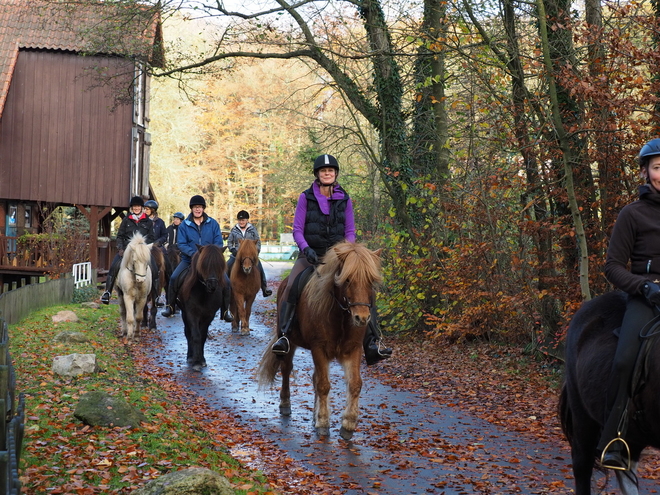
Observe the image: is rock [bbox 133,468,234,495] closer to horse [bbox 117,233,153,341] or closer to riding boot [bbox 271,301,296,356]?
riding boot [bbox 271,301,296,356]

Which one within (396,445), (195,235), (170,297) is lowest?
(396,445)

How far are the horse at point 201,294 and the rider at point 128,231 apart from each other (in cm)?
373

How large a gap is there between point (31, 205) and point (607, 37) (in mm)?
28251

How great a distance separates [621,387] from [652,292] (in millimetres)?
639

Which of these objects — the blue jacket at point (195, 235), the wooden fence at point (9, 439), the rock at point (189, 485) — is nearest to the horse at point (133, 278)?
the blue jacket at point (195, 235)

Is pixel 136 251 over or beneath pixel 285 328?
over

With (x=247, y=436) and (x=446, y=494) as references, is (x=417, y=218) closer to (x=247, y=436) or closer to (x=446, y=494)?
(x=247, y=436)

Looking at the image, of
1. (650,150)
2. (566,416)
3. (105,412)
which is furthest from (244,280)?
(650,150)

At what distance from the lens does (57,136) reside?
104 ft

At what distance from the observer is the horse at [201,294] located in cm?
1348

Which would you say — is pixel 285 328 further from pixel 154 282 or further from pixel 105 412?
pixel 154 282

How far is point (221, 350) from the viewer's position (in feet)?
52.6

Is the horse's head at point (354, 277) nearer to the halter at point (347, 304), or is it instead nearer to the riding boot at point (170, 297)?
the halter at point (347, 304)

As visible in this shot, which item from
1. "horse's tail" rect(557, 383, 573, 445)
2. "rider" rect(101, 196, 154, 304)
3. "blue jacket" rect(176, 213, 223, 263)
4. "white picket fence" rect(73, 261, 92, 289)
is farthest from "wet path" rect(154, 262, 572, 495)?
"white picket fence" rect(73, 261, 92, 289)
